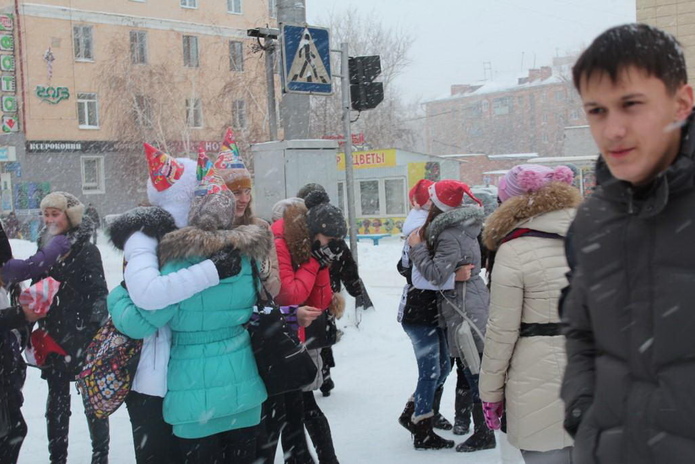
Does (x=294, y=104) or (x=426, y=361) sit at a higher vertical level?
(x=294, y=104)

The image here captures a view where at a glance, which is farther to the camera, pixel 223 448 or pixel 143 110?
pixel 143 110

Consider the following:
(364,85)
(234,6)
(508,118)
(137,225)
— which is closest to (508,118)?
(508,118)

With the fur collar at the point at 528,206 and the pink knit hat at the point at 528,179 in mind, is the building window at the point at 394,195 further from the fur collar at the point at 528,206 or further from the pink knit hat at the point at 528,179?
the fur collar at the point at 528,206

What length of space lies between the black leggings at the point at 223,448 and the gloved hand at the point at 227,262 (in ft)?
2.59

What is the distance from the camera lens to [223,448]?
3.60 meters

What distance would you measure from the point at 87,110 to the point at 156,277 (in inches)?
1452

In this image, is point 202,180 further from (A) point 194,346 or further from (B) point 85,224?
(B) point 85,224

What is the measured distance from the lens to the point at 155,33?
39.1 m

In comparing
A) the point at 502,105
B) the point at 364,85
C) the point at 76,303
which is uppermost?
the point at 502,105

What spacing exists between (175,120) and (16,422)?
31138 mm

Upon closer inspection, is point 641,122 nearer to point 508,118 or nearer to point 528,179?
point 528,179

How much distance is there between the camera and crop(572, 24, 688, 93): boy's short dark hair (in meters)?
1.70

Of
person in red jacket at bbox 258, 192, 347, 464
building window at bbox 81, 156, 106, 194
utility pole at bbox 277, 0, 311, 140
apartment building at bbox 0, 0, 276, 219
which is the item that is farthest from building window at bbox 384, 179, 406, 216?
person in red jacket at bbox 258, 192, 347, 464

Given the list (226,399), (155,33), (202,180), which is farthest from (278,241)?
(155,33)
